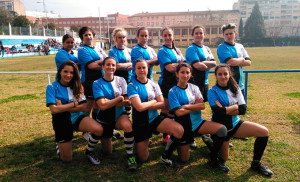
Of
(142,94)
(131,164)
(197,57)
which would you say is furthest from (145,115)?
(197,57)

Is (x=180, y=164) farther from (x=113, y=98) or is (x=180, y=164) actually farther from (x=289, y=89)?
(x=289, y=89)

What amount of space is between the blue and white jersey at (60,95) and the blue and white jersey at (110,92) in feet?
1.28

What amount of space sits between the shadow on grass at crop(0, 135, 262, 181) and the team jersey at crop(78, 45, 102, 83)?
136 centimetres

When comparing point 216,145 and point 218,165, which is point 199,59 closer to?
point 216,145

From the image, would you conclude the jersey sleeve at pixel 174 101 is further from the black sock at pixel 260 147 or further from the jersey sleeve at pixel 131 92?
the black sock at pixel 260 147

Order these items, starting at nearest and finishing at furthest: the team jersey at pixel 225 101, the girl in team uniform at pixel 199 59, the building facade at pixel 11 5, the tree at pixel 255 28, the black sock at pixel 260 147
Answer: the black sock at pixel 260 147 < the team jersey at pixel 225 101 < the girl in team uniform at pixel 199 59 < the tree at pixel 255 28 < the building facade at pixel 11 5

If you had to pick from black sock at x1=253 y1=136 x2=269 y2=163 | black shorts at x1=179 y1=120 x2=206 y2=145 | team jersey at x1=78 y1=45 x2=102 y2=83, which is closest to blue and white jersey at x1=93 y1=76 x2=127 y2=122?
team jersey at x1=78 y1=45 x2=102 y2=83

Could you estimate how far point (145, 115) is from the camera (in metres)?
3.73

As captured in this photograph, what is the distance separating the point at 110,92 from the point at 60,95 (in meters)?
0.80

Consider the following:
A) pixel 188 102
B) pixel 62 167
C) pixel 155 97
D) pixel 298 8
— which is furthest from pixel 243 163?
pixel 298 8

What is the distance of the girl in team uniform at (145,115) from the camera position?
11.9 feet

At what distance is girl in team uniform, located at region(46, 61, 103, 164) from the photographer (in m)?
3.72

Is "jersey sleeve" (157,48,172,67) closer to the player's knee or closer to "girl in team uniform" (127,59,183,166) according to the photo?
"girl in team uniform" (127,59,183,166)

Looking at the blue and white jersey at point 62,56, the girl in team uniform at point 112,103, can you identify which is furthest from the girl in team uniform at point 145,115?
the blue and white jersey at point 62,56
